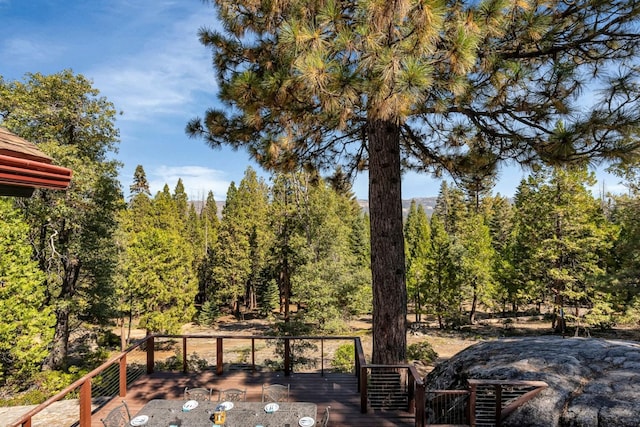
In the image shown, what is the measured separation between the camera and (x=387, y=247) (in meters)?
5.34

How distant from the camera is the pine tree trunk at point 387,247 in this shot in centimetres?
531

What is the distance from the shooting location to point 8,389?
11.3 m

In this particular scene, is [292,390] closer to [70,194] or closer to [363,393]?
[363,393]

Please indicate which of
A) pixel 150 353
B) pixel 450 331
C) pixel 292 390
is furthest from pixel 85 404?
pixel 450 331

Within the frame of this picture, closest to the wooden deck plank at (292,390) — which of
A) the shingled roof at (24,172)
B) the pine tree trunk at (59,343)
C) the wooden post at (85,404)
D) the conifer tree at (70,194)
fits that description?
the wooden post at (85,404)

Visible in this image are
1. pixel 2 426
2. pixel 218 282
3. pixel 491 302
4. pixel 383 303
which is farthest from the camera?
pixel 218 282

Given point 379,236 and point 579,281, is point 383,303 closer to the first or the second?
point 379,236

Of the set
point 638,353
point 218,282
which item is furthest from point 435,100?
point 218,282

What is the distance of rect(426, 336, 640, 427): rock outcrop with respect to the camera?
165 inches

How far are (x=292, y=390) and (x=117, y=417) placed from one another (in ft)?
8.81

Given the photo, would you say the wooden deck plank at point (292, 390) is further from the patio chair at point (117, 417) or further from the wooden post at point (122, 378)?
the patio chair at point (117, 417)

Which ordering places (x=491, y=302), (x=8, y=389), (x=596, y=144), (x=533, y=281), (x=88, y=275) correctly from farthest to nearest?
(x=491, y=302)
(x=533, y=281)
(x=88, y=275)
(x=8, y=389)
(x=596, y=144)

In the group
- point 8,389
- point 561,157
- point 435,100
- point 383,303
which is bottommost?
point 8,389

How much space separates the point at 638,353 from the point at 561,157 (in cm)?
317
